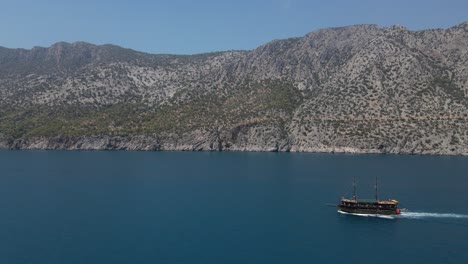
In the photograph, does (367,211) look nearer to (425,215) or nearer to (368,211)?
(368,211)

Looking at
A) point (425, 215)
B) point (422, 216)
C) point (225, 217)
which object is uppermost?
point (225, 217)

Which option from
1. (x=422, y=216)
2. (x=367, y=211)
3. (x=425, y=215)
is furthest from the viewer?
(x=367, y=211)

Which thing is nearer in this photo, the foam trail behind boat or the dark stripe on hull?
the foam trail behind boat

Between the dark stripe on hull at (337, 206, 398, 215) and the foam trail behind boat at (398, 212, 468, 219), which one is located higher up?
the dark stripe on hull at (337, 206, 398, 215)

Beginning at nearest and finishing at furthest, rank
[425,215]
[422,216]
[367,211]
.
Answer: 1. [422,216]
2. [425,215]
3. [367,211]

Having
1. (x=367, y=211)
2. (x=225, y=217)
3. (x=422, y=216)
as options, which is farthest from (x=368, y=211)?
(x=225, y=217)

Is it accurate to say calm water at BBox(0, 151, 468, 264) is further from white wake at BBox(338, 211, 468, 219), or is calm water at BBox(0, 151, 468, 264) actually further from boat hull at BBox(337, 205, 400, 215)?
boat hull at BBox(337, 205, 400, 215)

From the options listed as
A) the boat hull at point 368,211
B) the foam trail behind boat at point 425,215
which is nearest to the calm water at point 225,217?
the foam trail behind boat at point 425,215

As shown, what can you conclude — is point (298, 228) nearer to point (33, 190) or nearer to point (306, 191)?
point (306, 191)

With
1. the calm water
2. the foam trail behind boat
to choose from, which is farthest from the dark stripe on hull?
the calm water

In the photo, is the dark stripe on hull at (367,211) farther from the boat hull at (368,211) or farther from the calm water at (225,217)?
the calm water at (225,217)
